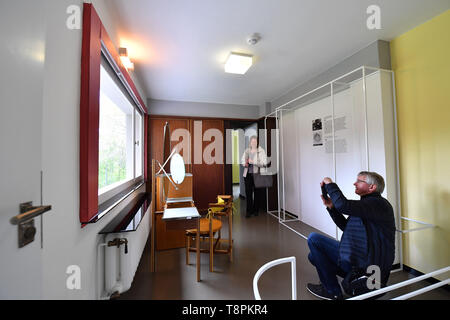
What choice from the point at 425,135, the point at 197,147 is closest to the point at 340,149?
the point at 425,135

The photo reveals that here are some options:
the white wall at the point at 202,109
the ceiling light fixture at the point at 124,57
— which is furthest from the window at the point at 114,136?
the white wall at the point at 202,109

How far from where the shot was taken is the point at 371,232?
1.41 m

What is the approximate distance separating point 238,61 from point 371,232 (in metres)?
2.46

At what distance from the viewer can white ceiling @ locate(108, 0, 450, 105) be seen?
1.71 metres

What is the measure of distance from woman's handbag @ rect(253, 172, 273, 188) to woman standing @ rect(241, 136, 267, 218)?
0.39 feet

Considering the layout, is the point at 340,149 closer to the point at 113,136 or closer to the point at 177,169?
the point at 177,169

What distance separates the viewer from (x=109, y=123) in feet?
7.06

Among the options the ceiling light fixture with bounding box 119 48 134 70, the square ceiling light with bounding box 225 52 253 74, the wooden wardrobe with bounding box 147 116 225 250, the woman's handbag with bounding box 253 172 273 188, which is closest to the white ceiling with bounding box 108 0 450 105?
the square ceiling light with bounding box 225 52 253 74

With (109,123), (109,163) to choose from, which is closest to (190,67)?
(109,123)

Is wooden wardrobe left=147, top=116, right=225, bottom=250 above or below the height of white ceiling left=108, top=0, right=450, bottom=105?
below

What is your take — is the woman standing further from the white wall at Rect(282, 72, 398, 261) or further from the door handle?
the door handle

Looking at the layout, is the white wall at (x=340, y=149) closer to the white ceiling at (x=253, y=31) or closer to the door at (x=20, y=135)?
the white ceiling at (x=253, y=31)

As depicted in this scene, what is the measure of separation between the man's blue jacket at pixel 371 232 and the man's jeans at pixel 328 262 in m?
0.20

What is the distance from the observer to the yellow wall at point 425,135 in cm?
180
